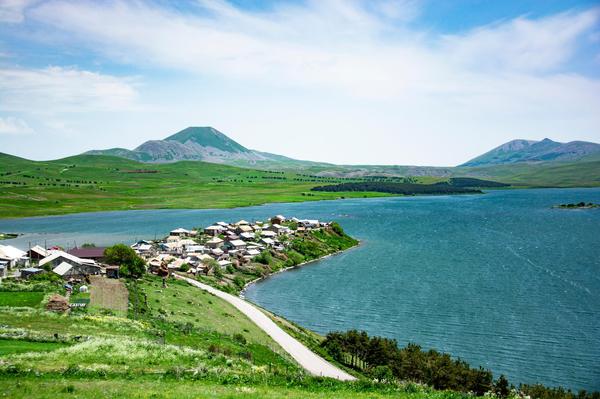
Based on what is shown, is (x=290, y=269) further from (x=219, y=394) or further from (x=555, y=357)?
(x=219, y=394)

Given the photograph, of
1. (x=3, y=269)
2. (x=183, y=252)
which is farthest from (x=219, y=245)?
(x=3, y=269)

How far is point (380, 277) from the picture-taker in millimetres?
80812

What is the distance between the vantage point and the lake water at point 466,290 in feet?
159

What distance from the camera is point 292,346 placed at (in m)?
44.7

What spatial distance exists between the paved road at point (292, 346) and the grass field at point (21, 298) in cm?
2118

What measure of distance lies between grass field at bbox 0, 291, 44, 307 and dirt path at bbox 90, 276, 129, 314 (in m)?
4.69

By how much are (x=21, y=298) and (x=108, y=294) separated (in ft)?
29.6

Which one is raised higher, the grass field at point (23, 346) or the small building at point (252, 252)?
the grass field at point (23, 346)

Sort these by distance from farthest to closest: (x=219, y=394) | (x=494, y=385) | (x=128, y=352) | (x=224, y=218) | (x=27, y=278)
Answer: (x=224, y=218), (x=27, y=278), (x=494, y=385), (x=128, y=352), (x=219, y=394)

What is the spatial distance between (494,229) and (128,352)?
12735 cm

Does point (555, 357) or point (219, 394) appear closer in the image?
point (219, 394)

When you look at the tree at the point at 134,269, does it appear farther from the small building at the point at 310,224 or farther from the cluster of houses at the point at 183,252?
the small building at the point at 310,224

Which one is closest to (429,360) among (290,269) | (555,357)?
(555,357)

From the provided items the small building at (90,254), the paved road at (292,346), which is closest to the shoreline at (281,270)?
the paved road at (292,346)
